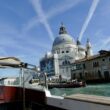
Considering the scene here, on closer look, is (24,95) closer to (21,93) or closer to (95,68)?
(21,93)

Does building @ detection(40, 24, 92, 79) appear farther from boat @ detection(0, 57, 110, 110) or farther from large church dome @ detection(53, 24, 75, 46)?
boat @ detection(0, 57, 110, 110)

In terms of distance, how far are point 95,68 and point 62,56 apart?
119 feet

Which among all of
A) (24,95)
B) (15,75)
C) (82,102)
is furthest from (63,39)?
(82,102)

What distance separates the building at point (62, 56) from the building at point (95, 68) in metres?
21.9

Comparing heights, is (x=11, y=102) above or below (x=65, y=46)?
below

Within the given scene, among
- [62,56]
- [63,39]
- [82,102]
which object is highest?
[63,39]

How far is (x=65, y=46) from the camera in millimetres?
102812

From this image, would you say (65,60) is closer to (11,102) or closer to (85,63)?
(85,63)

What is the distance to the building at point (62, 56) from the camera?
96.0 meters

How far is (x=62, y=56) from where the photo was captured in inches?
3912

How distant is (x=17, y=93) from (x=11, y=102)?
38cm

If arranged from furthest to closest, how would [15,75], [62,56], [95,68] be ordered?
[62,56] < [95,68] < [15,75]

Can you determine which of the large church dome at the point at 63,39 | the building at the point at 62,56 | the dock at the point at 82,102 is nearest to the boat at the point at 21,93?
the dock at the point at 82,102

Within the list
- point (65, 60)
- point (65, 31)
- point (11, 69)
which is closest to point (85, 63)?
point (65, 60)
